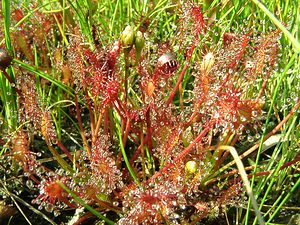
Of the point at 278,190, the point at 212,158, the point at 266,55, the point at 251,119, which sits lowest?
the point at 278,190

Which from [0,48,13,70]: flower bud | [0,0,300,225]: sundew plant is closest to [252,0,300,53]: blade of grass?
[0,0,300,225]: sundew plant

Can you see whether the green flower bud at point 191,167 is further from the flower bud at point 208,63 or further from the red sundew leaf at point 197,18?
the red sundew leaf at point 197,18

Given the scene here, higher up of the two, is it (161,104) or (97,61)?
(97,61)

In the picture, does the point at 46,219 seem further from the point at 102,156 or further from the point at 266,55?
the point at 266,55

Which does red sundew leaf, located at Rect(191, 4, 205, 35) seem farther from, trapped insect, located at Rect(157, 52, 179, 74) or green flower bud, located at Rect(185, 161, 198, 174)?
green flower bud, located at Rect(185, 161, 198, 174)

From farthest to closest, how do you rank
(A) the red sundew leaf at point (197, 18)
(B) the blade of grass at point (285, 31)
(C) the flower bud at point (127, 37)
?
1. (A) the red sundew leaf at point (197, 18)
2. (C) the flower bud at point (127, 37)
3. (B) the blade of grass at point (285, 31)

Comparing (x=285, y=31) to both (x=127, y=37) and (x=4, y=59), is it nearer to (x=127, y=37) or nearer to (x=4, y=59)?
(x=127, y=37)

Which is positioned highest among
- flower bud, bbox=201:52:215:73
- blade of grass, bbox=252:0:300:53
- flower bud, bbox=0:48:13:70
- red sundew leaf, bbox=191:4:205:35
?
blade of grass, bbox=252:0:300:53

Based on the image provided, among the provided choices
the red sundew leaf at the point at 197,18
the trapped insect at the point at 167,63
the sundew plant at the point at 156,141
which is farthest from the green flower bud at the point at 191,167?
the red sundew leaf at the point at 197,18

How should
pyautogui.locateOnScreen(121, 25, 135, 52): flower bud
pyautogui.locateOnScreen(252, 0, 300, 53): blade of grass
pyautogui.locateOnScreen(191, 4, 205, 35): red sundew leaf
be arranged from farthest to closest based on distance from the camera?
pyautogui.locateOnScreen(191, 4, 205, 35): red sundew leaf
pyautogui.locateOnScreen(121, 25, 135, 52): flower bud
pyautogui.locateOnScreen(252, 0, 300, 53): blade of grass

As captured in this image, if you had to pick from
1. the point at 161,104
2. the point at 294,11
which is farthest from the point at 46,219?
the point at 294,11

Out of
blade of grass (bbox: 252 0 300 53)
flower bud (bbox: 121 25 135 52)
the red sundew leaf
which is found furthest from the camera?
the red sundew leaf
